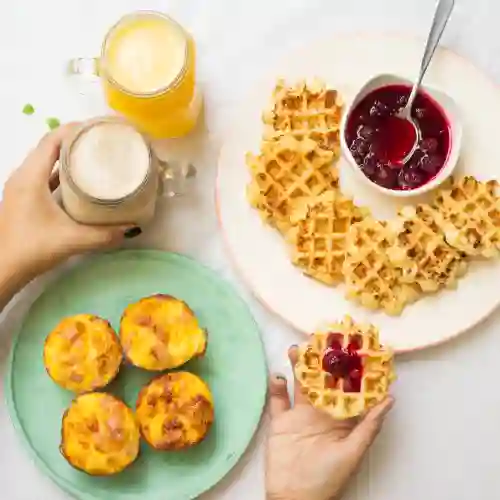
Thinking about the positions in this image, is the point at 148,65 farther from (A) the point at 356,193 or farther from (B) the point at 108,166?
(A) the point at 356,193

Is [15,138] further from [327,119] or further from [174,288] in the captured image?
[327,119]

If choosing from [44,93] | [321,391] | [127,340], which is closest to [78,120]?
[44,93]

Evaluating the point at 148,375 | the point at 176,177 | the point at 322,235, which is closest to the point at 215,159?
the point at 176,177

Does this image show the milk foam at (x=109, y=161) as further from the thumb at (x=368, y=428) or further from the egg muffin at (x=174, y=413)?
the thumb at (x=368, y=428)

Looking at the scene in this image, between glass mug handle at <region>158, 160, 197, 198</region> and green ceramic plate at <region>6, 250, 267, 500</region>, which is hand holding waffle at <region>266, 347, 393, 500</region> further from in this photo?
glass mug handle at <region>158, 160, 197, 198</region>

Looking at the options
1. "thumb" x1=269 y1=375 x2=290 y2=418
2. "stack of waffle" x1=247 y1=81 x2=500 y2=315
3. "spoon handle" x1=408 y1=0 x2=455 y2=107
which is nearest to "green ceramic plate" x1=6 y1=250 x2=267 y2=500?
"thumb" x1=269 y1=375 x2=290 y2=418

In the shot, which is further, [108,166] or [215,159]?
[215,159]

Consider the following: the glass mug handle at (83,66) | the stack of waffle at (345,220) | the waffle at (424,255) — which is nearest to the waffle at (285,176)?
the stack of waffle at (345,220)
